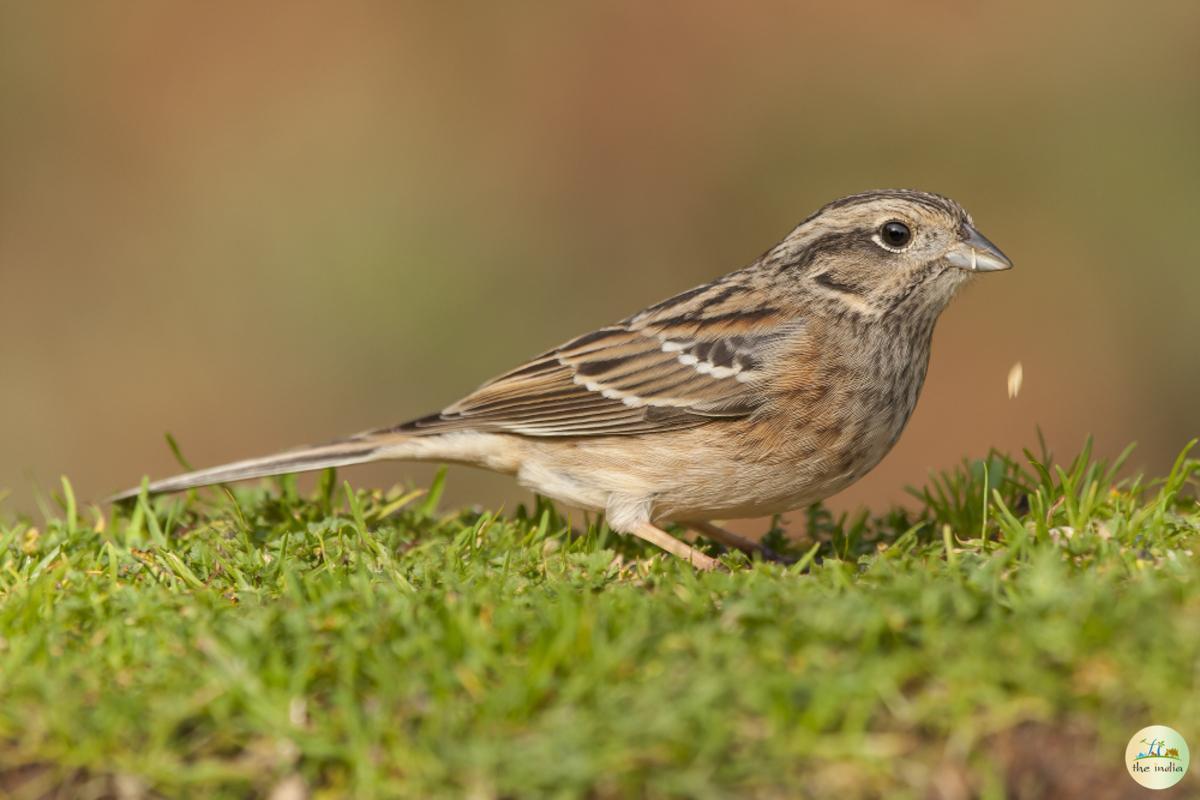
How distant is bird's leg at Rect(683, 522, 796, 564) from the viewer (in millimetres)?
5871

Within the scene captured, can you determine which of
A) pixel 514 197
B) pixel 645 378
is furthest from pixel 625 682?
pixel 514 197

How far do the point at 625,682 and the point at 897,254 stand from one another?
3.07 meters

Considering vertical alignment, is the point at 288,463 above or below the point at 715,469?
above

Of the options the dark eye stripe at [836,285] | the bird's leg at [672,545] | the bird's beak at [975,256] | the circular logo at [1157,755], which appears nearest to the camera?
the circular logo at [1157,755]

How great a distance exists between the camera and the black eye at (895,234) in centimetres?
589

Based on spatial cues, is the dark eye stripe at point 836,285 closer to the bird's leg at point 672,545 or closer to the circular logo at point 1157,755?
the bird's leg at point 672,545

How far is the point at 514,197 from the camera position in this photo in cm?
1205

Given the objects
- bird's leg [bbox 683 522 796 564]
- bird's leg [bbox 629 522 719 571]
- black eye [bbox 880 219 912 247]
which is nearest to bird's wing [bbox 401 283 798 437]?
bird's leg [bbox 629 522 719 571]

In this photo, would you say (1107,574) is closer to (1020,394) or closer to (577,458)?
(577,458)

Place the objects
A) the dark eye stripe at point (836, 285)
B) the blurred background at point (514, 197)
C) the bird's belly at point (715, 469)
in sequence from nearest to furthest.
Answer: the bird's belly at point (715, 469), the dark eye stripe at point (836, 285), the blurred background at point (514, 197)

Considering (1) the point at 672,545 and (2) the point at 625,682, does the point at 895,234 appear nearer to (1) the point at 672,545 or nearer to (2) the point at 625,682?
(1) the point at 672,545

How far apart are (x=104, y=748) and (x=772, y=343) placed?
345 centimetres

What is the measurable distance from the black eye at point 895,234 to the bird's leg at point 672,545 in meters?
1.67

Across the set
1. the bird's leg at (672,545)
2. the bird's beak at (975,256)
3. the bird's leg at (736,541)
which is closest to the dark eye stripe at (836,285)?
the bird's beak at (975,256)
